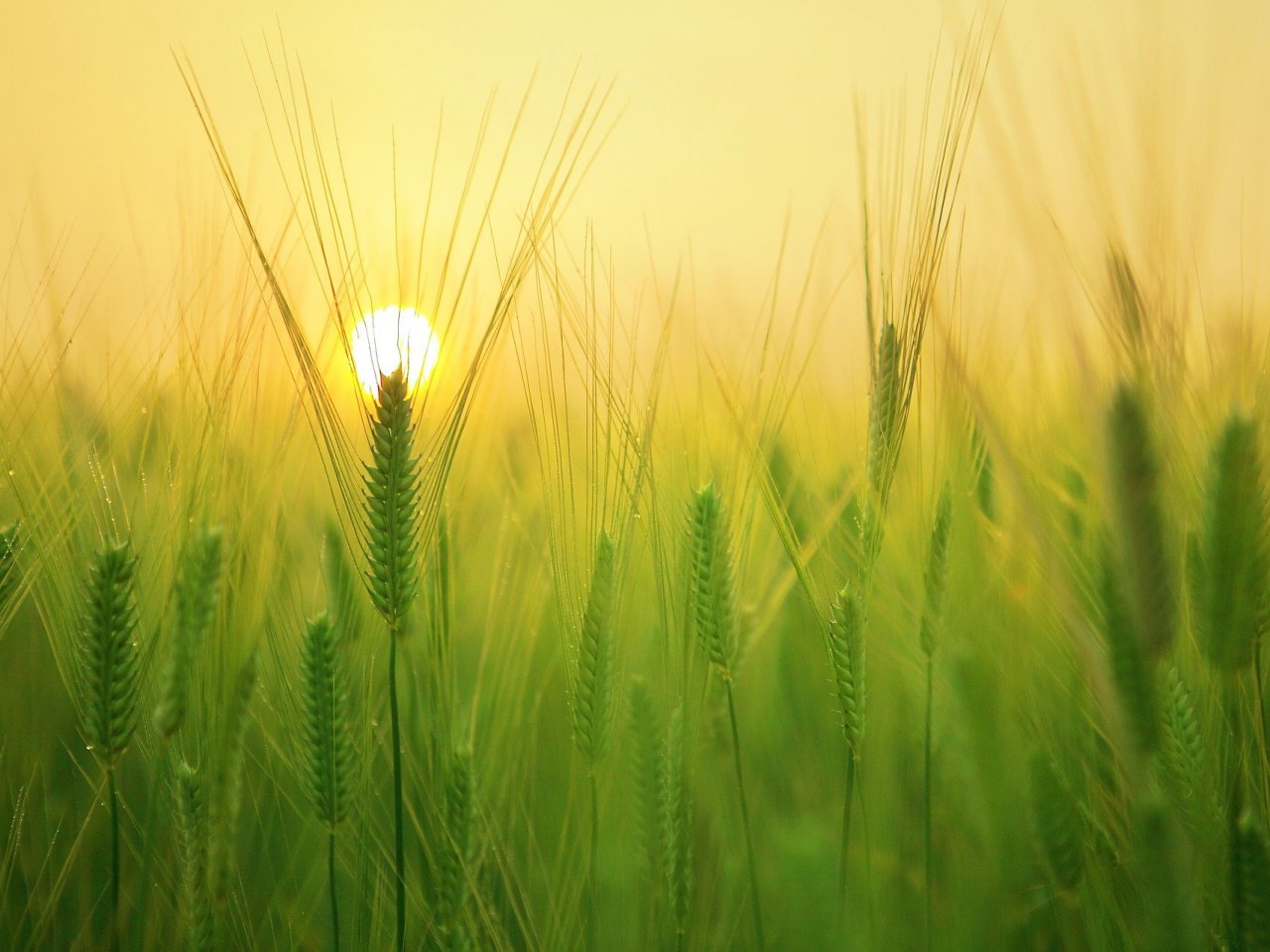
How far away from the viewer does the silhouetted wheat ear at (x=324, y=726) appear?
28.1 inches

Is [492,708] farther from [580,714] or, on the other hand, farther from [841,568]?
[841,568]

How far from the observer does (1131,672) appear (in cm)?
48

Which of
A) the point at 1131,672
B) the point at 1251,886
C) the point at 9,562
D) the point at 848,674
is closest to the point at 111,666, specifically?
the point at 9,562

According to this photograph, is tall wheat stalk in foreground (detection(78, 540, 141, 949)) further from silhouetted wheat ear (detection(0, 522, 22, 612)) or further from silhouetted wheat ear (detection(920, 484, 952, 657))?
silhouetted wheat ear (detection(920, 484, 952, 657))

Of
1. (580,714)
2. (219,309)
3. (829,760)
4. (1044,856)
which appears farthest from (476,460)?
(1044,856)

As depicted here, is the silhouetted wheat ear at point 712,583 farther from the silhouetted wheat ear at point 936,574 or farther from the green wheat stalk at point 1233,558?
the green wheat stalk at point 1233,558

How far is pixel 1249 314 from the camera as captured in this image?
0.90m

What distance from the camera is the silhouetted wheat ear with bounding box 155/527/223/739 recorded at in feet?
2.30

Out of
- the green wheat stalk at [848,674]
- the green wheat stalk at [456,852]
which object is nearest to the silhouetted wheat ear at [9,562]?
the green wheat stalk at [456,852]

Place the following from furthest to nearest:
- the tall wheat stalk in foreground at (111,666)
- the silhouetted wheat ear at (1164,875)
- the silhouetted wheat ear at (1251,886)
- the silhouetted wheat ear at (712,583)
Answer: the silhouetted wheat ear at (712,583)
the tall wheat stalk in foreground at (111,666)
the silhouetted wheat ear at (1251,886)
the silhouetted wheat ear at (1164,875)

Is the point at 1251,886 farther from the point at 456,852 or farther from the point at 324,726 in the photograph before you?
the point at 324,726

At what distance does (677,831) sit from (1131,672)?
0.42 meters

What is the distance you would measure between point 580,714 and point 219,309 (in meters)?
0.59

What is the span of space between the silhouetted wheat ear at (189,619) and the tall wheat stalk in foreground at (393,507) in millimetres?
134
